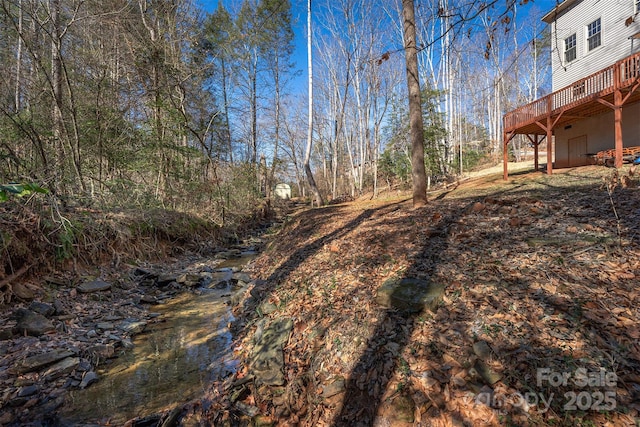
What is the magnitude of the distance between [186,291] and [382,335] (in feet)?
16.7

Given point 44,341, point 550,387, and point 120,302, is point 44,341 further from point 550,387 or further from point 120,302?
point 550,387

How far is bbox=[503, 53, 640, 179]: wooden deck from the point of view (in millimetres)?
8602

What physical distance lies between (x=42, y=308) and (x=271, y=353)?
371cm

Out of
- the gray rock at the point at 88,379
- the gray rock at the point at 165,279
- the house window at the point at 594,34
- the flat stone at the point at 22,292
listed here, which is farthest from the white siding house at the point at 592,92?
the flat stone at the point at 22,292

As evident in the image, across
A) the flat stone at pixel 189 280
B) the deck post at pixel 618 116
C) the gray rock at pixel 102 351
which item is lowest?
the flat stone at pixel 189 280

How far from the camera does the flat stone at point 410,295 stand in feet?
9.93

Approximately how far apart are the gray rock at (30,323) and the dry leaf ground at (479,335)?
8.49 ft

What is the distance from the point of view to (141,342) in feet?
13.6

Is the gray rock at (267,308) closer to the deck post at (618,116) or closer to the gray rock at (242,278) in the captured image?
the gray rock at (242,278)

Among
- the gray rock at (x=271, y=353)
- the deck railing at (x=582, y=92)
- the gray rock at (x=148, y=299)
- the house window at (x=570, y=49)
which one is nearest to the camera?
the gray rock at (x=271, y=353)

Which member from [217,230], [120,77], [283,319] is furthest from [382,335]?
[120,77]

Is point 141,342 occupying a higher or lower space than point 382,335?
lower

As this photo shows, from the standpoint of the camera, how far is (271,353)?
10.8 feet

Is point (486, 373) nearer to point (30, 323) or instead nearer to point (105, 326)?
point (105, 326)
